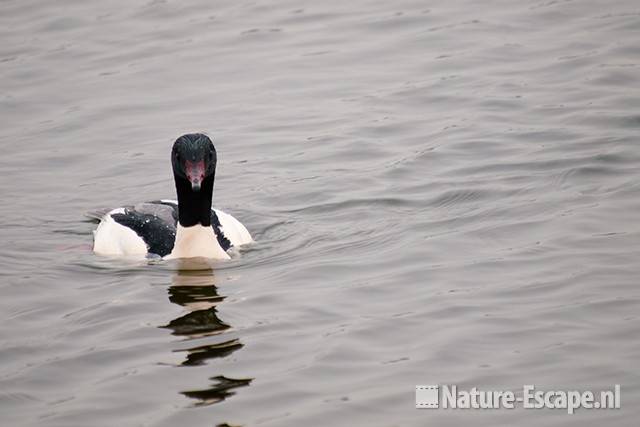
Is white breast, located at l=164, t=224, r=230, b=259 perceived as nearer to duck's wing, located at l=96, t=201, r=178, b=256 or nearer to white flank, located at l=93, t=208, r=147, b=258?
duck's wing, located at l=96, t=201, r=178, b=256

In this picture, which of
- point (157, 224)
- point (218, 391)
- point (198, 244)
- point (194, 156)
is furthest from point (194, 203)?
point (218, 391)

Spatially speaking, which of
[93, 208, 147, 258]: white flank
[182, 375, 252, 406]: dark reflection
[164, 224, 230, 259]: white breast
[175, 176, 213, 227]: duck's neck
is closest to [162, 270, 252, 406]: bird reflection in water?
[182, 375, 252, 406]: dark reflection

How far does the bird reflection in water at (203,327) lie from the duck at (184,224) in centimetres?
51

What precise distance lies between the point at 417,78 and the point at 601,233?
6.53 meters

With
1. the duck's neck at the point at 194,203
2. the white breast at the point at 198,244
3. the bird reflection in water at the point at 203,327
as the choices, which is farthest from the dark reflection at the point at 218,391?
the duck's neck at the point at 194,203

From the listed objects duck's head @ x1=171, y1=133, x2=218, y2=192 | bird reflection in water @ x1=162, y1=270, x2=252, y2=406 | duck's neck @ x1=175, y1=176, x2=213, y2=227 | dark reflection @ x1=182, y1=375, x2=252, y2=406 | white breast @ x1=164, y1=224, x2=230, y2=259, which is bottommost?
dark reflection @ x1=182, y1=375, x2=252, y2=406

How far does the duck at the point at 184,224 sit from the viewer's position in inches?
453

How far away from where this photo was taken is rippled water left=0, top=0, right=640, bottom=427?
860 cm

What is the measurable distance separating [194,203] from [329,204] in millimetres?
1809

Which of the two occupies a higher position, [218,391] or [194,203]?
[194,203]

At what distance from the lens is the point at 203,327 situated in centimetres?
980

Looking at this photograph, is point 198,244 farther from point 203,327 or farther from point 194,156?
point 203,327

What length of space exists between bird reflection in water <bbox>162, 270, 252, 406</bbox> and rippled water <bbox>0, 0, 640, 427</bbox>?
3 centimetres

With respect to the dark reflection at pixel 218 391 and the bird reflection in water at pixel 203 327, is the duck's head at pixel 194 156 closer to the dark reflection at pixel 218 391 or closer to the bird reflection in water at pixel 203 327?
the bird reflection in water at pixel 203 327
